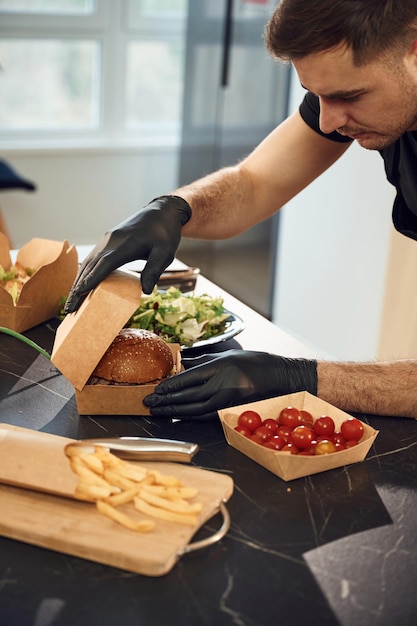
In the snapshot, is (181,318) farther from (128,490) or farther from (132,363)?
(128,490)

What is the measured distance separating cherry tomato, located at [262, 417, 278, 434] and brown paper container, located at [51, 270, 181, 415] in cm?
23

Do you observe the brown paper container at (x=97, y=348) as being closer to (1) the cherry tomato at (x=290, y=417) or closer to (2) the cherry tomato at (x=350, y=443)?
(1) the cherry tomato at (x=290, y=417)

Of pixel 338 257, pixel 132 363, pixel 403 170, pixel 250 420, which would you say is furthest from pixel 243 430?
pixel 338 257

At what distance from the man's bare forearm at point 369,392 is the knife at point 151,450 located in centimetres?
37

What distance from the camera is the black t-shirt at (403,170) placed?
2.01m

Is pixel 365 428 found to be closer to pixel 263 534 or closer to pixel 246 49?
pixel 263 534

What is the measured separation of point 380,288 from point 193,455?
233cm

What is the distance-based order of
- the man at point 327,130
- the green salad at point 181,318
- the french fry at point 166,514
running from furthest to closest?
the green salad at point 181,318 < the man at point 327,130 < the french fry at point 166,514

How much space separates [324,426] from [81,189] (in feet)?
13.5

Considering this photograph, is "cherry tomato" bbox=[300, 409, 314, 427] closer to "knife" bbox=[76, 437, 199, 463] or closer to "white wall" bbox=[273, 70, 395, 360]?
"knife" bbox=[76, 437, 199, 463]

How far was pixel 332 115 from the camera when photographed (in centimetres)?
169

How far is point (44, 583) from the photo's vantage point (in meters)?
1.09

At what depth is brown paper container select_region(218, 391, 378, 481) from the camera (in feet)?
4.43

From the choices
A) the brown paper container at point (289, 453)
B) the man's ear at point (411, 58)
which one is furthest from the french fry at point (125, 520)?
the man's ear at point (411, 58)
